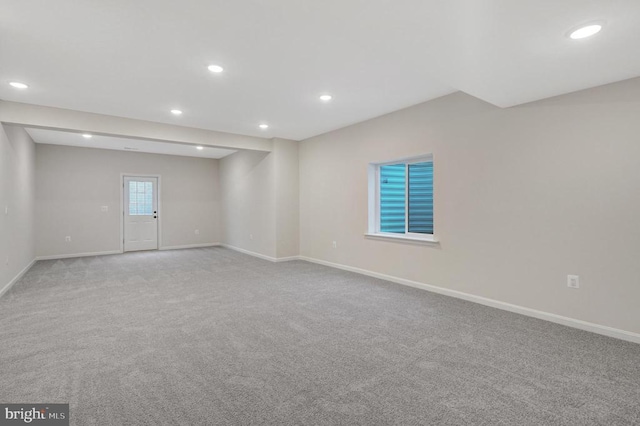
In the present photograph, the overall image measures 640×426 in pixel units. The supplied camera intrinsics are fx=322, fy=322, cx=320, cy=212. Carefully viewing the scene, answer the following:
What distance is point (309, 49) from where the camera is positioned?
2754mm

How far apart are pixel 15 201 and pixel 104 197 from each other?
2864mm

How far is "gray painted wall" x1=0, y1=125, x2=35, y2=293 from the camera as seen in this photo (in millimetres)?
4258

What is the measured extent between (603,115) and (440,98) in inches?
66.1

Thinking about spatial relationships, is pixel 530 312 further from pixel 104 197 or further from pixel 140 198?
pixel 104 197

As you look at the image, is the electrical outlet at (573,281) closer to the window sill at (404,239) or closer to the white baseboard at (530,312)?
the white baseboard at (530,312)

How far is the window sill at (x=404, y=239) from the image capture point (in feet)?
14.0

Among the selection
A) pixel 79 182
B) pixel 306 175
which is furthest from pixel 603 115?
pixel 79 182

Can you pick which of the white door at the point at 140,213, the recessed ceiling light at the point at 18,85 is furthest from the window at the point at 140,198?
the recessed ceiling light at the point at 18,85

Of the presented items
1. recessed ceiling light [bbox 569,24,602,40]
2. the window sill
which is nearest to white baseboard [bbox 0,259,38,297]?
the window sill

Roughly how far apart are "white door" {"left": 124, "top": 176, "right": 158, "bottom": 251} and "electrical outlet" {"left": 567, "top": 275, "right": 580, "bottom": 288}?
339 inches

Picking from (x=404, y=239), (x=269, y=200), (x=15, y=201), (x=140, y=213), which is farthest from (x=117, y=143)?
(x=404, y=239)

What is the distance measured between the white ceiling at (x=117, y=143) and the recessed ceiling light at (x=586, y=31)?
600 centimetres

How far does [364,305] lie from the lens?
3.72 meters

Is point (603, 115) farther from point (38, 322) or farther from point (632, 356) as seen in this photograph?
point (38, 322)
